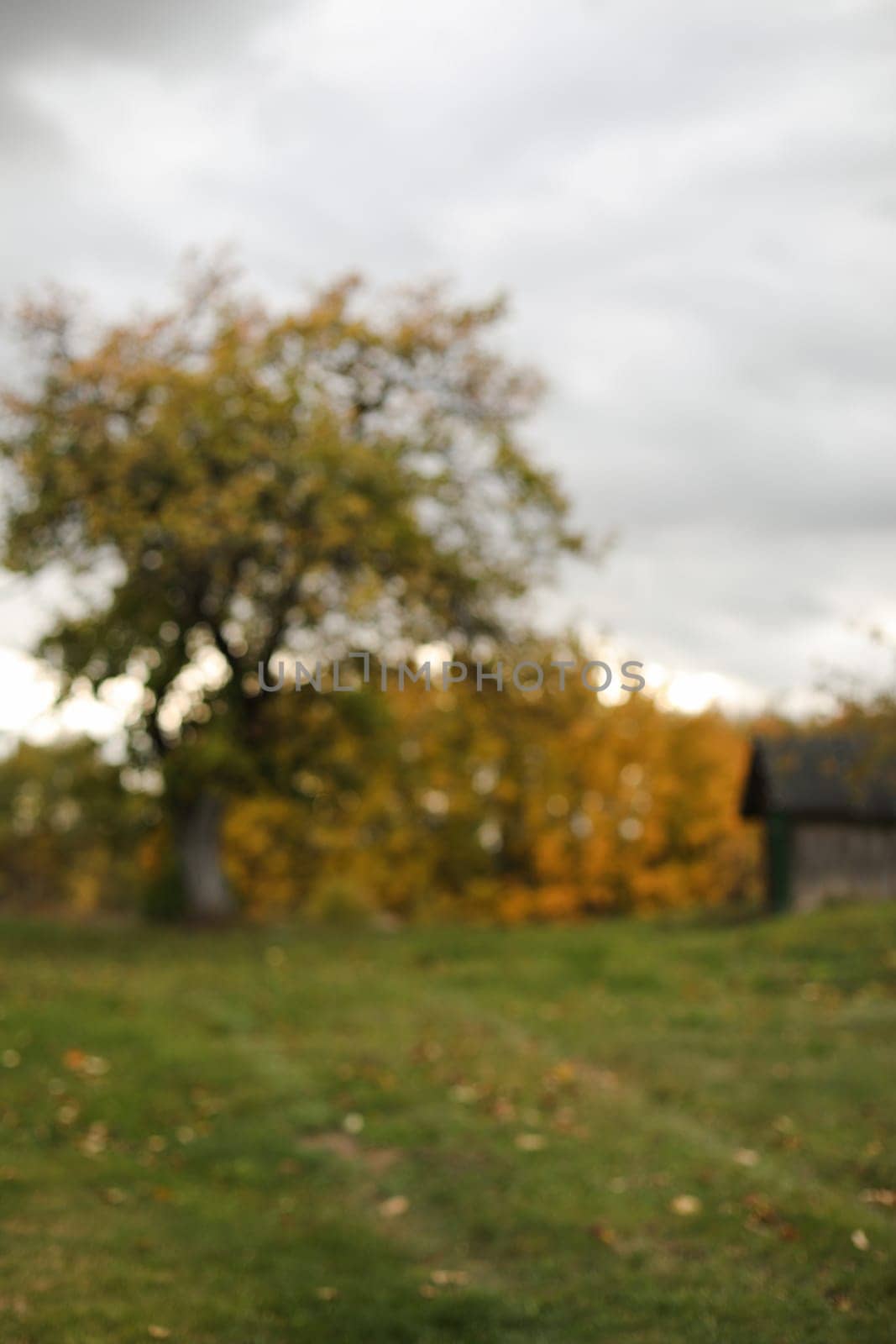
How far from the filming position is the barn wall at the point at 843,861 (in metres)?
30.5

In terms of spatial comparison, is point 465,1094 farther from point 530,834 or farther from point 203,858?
point 530,834

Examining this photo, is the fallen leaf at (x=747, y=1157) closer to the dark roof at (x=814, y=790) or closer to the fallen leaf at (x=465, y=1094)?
the fallen leaf at (x=465, y=1094)

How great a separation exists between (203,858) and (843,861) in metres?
14.6

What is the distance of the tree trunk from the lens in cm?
2514

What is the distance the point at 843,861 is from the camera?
3062cm

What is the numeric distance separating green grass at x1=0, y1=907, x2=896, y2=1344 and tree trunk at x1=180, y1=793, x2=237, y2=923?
647 centimetres

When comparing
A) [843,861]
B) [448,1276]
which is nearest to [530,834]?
[843,861]

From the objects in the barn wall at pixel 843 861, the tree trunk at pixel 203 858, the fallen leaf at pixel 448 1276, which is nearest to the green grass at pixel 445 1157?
the fallen leaf at pixel 448 1276

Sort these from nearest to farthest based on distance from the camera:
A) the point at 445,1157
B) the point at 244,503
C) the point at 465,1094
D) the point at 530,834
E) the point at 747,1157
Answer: the point at 747,1157
the point at 445,1157
the point at 465,1094
the point at 244,503
the point at 530,834

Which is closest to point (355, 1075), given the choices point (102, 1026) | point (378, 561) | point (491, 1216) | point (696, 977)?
point (102, 1026)

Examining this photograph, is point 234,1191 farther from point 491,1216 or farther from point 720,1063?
point 720,1063

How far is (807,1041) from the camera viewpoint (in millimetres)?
13758

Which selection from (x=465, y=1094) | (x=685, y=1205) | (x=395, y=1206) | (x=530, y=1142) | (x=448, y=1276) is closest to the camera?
(x=448, y=1276)

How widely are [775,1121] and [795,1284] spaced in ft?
12.4
